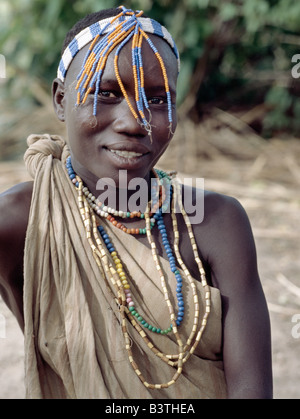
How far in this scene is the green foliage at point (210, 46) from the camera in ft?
17.5

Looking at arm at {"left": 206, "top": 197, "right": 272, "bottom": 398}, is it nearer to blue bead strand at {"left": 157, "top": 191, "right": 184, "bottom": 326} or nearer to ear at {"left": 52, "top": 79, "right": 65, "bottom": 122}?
blue bead strand at {"left": 157, "top": 191, "right": 184, "bottom": 326}

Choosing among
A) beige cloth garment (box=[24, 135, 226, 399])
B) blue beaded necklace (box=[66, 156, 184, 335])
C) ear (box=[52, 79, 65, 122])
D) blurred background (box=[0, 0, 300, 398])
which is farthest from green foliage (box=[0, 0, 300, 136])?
beige cloth garment (box=[24, 135, 226, 399])

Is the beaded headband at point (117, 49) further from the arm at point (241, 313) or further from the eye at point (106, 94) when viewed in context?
the arm at point (241, 313)

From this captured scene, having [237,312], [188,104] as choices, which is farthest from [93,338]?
[188,104]

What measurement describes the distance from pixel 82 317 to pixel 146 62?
0.73 metres

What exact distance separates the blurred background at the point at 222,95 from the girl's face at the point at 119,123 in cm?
260

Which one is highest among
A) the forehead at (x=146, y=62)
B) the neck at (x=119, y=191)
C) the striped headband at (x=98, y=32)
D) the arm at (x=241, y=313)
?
the striped headband at (x=98, y=32)

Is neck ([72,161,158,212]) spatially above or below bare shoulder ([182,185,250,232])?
above

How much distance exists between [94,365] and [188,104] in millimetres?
4855

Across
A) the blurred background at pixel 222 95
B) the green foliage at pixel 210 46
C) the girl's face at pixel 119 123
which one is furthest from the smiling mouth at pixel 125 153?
Result: the green foliage at pixel 210 46

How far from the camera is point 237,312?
1.73m

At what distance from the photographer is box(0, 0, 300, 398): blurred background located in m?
5.12

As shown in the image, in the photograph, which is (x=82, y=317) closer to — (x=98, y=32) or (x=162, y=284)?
(x=162, y=284)

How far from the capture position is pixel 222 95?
657 cm
